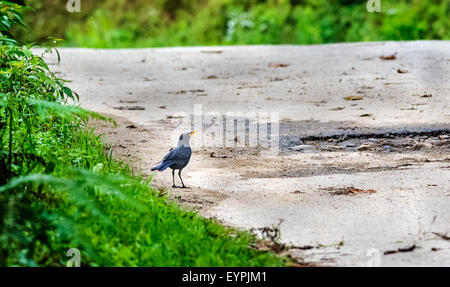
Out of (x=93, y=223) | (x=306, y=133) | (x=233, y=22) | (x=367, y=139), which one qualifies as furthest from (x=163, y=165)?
(x=233, y=22)

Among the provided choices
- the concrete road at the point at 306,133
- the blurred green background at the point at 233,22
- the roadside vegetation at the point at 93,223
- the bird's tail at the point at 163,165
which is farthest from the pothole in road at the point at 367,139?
the blurred green background at the point at 233,22

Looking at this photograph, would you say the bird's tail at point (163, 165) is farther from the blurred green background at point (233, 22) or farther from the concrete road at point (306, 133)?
the blurred green background at point (233, 22)

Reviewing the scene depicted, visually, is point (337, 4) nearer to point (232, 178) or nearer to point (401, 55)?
point (401, 55)

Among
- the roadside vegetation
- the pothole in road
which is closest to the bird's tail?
the roadside vegetation

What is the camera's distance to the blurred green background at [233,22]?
13578mm

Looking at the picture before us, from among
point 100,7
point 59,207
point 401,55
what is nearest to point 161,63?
point 401,55

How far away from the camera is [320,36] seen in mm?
13453

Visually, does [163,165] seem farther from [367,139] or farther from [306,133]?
[367,139]

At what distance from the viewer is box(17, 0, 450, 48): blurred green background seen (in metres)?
13.6

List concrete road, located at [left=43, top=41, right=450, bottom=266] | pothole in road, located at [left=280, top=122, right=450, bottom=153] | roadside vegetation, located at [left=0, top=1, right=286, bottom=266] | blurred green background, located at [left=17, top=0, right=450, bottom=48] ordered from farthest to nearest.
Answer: blurred green background, located at [left=17, top=0, right=450, bottom=48], pothole in road, located at [left=280, top=122, right=450, bottom=153], concrete road, located at [left=43, top=41, right=450, bottom=266], roadside vegetation, located at [left=0, top=1, right=286, bottom=266]

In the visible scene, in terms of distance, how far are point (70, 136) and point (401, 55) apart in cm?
514

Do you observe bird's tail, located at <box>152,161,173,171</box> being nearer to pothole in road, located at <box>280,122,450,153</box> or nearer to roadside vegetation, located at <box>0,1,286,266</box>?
roadside vegetation, located at <box>0,1,286,266</box>

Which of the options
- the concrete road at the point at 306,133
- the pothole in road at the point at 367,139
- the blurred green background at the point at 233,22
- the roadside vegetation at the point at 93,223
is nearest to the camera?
the roadside vegetation at the point at 93,223

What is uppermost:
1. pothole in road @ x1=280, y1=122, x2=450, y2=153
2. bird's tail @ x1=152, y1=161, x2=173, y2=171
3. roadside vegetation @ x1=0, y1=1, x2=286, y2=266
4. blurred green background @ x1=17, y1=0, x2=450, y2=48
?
blurred green background @ x1=17, y1=0, x2=450, y2=48
